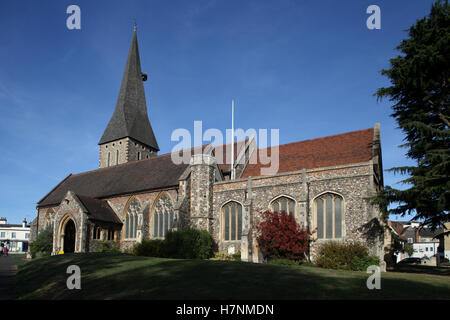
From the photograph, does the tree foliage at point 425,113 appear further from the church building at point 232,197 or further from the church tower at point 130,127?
the church tower at point 130,127

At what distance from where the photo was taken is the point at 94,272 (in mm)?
14883

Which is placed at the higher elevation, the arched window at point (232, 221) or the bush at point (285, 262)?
the arched window at point (232, 221)

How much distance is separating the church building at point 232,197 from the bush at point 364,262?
2.93ft

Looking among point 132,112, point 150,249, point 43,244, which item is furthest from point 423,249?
point 43,244

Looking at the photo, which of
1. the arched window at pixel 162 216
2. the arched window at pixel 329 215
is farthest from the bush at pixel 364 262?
the arched window at pixel 162 216

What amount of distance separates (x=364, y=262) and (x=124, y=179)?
2323cm

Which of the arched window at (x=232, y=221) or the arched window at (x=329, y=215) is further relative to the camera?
the arched window at (x=232, y=221)

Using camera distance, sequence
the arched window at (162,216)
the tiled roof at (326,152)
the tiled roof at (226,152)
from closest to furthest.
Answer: the tiled roof at (326,152) → the arched window at (162,216) → the tiled roof at (226,152)

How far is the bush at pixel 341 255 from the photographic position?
19156mm

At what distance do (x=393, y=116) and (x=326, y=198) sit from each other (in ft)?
21.6

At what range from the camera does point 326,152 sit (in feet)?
85.0

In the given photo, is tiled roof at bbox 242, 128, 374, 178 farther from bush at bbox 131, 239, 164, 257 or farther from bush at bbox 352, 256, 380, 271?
bush at bbox 131, 239, 164, 257

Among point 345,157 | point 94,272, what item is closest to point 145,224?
point 94,272
